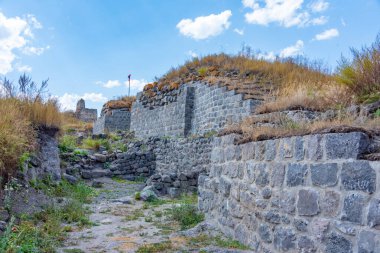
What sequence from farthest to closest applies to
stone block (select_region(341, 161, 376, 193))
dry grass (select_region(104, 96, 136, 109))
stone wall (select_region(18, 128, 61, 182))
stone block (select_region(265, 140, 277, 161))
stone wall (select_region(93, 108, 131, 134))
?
dry grass (select_region(104, 96, 136, 109)) < stone wall (select_region(93, 108, 131, 134)) < stone wall (select_region(18, 128, 61, 182)) < stone block (select_region(265, 140, 277, 161)) < stone block (select_region(341, 161, 376, 193))

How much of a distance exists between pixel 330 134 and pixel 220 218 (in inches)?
103

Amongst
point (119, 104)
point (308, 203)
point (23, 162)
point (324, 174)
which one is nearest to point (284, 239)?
point (308, 203)

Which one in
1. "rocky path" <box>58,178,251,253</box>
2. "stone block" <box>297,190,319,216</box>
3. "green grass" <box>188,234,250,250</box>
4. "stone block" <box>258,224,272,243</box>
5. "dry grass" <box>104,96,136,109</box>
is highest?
"dry grass" <box>104,96,136,109</box>

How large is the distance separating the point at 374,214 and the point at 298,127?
143cm

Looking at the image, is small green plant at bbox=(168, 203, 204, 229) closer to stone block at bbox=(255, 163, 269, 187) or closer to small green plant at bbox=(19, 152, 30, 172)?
Result: stone block at bbox=(255, 163, 269, 187)

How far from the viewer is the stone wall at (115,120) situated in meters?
20.5

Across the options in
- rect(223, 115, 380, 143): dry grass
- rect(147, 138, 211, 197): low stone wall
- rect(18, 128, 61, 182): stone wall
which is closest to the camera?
rect(223, 115, 380, 143): dry grass

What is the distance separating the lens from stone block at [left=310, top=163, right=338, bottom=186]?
3.09 metres

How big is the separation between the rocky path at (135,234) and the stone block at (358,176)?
5.89ft

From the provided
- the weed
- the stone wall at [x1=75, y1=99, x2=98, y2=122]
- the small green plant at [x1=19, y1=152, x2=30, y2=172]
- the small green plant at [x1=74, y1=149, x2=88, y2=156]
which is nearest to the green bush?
the weed

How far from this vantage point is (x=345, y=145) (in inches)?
120

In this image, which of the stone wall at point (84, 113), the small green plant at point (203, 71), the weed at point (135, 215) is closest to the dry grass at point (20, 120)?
the weed at point (135, 215)

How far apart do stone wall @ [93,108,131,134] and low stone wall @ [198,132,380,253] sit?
16.0 meters

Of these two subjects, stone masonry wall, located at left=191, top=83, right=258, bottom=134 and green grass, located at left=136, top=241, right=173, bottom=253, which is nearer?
green grass, located at left=136, top=241, right=173, bottom=253
